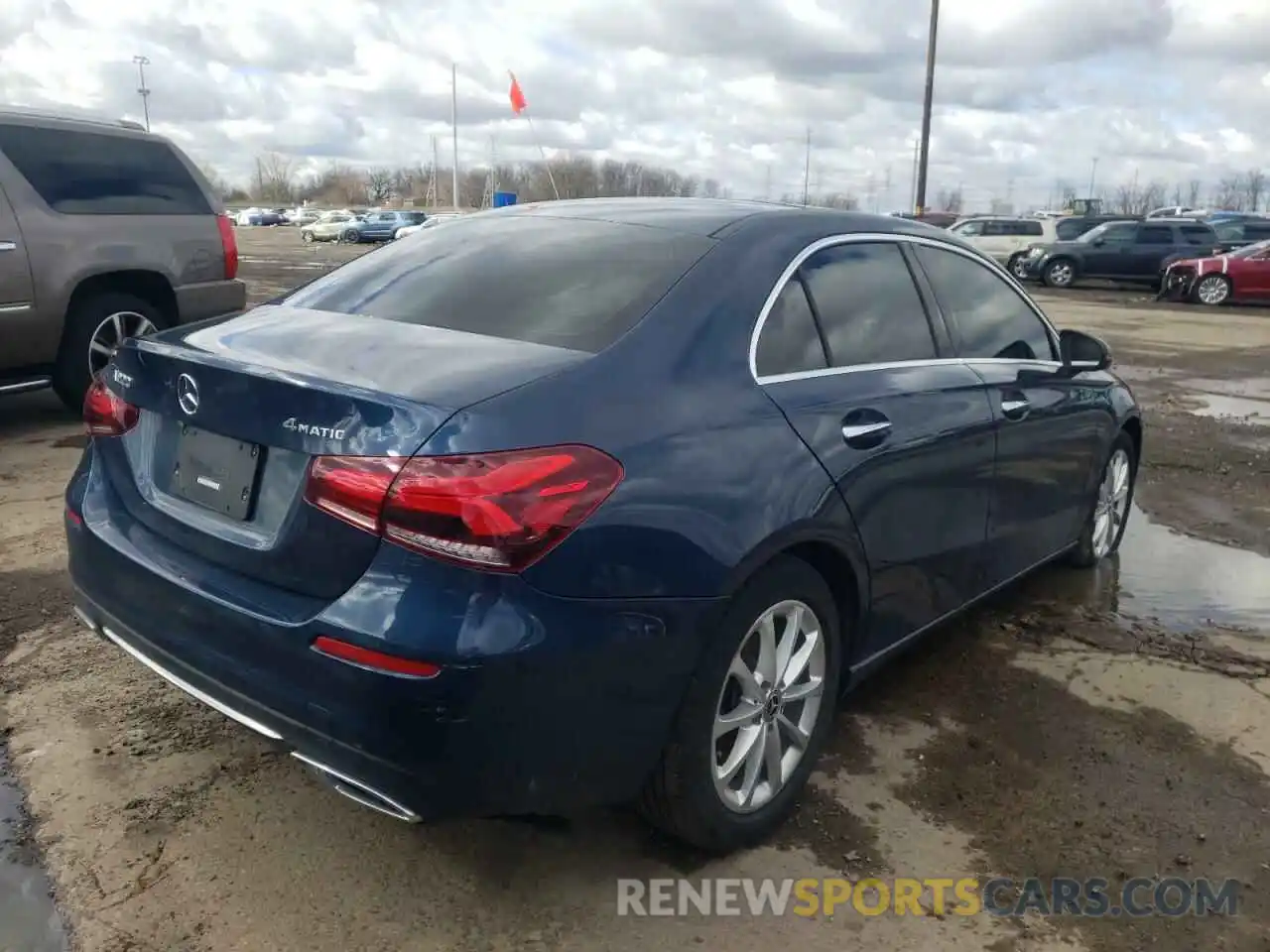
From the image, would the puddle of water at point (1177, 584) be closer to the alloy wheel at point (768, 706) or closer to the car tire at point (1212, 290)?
the alloy wheel at point (768, 706)

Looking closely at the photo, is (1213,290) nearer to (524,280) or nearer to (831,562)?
(831,562)

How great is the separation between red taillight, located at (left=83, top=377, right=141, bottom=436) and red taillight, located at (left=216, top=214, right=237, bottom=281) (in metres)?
4.95

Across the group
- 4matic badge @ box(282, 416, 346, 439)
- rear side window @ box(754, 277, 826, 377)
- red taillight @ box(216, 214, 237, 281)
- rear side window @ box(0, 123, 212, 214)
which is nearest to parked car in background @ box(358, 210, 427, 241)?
red taillight @ box(216, 214, 237, 281)

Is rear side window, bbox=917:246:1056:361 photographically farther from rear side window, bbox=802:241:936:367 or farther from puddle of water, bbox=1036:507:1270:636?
puddle of water, bbox=1036:507:1270:636

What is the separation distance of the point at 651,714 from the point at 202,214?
636 cm

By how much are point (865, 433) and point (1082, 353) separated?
6.00ft

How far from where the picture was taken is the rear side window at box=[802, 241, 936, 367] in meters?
3.12

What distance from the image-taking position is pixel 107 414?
9.51 ft

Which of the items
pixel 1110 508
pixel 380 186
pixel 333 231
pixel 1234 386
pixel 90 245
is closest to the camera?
pixel 1110 508

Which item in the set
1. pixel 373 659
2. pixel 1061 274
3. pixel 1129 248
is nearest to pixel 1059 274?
pixel 1061 274

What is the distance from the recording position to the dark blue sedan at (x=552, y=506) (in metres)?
2.17

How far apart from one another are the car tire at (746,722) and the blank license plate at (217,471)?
108 cm

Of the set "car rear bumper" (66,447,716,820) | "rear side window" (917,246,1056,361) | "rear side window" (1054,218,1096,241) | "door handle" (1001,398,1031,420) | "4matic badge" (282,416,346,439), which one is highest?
"rear side window" (1054,218,1096,241)

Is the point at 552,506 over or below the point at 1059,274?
over
